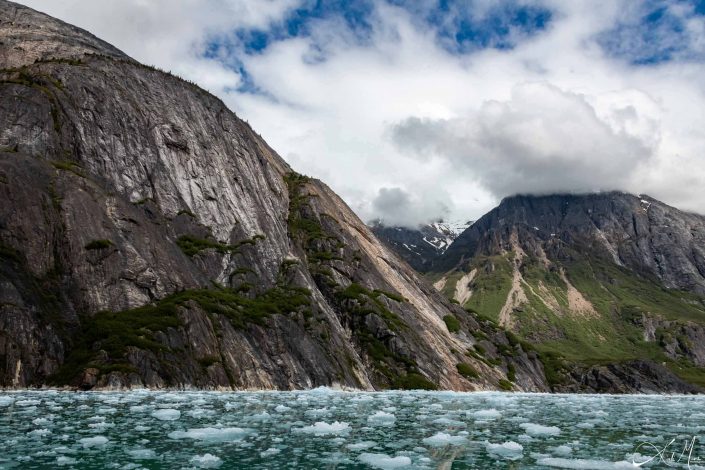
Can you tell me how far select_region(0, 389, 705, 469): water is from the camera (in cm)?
2247

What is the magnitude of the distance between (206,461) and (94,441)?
22.3 ft

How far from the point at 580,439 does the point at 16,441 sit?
98.2 ft

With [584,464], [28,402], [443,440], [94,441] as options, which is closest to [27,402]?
[28,402]

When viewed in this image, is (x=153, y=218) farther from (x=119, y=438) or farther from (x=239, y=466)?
(x=239, y=466)

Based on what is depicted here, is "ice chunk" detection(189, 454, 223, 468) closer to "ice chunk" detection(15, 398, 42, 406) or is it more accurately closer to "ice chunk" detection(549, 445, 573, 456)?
"ice chunk" detection(549, 445, 573, 456)

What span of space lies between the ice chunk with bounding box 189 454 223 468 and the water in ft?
0.25

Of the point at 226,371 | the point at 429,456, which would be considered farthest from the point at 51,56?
the point at 429,456

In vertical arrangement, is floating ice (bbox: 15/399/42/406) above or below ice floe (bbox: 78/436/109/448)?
above

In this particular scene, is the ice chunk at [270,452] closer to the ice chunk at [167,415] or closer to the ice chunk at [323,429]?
the ice chunk at [323,429]

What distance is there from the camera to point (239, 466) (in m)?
21.2

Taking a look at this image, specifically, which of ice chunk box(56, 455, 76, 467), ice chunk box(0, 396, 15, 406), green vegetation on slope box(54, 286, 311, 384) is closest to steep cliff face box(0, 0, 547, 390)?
green vegetation on slope box(54, 286, 311, 384)

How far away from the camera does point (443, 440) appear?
2964cm

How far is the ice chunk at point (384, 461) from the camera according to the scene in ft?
73.6

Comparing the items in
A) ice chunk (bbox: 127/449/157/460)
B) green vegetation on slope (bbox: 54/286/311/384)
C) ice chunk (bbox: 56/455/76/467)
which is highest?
green vegetation on slope (bbox: 54/286/311/384)
